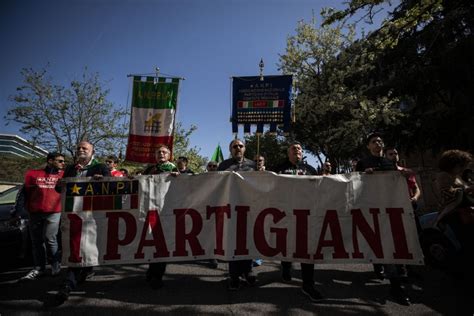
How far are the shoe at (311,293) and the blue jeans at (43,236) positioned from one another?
3679 millimetres

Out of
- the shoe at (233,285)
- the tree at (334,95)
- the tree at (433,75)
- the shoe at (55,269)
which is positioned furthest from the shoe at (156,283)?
the tree at (334,95)

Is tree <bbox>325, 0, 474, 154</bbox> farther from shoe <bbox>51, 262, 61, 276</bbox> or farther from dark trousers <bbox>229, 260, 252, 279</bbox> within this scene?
shoe <bbox>51, 262, 61, 276</bbox>

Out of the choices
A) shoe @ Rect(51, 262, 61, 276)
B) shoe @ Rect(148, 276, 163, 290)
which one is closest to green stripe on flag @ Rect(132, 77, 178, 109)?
shoe @ Rect(51, 262, 61, 276)

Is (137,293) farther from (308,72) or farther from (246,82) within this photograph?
(308,72)

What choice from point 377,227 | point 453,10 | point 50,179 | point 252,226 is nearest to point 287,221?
point 252,226

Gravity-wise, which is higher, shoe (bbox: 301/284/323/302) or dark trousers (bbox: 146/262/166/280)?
dark trousers (bbox: 146/262/166/280)

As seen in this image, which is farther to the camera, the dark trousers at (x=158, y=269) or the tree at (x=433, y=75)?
the tree at (x=433, y=75)

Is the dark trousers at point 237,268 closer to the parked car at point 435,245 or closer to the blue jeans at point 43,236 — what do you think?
the blue jeans at point 43,236

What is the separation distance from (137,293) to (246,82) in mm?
5703

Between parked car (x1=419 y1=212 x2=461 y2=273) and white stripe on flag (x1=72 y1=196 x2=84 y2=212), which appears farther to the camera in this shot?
parked car (x1=419 y1=212 x2=461 y2=273)

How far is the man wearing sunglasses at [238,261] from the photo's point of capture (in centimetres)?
371

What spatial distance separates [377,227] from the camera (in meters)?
3.60

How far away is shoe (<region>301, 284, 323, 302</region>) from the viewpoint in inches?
131

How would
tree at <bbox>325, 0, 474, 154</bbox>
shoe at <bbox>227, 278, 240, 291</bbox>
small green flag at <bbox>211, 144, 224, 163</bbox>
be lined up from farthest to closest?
small green flag at <bbox>211, 144, 224, 163</bbox>
tree at <bbox>325, 0, 474, 154</bbox>
shoe at <bbox>227, 278, 240, 291</bbox>
